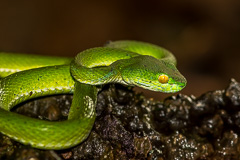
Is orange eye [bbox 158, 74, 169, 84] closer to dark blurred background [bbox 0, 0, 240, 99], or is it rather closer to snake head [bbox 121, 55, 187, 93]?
snake head [bbox 121, 55, 187, 93]

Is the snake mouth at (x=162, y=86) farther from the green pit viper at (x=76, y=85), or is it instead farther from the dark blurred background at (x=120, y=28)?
the dark blurred background at (x=120, y=28)

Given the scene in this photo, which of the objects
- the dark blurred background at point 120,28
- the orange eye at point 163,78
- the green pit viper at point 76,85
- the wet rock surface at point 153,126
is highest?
the orange eye at point 163,78

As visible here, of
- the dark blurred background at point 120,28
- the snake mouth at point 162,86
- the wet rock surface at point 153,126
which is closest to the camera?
the wet rock surface at point 153,126

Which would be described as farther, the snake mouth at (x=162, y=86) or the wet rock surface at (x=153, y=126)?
the snake mouth at (x=162, y=86)

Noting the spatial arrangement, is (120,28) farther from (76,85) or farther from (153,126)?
(153,126)

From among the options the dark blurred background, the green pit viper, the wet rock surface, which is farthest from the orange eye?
the dark blurred background

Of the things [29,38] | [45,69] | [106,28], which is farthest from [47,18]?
[45,69]

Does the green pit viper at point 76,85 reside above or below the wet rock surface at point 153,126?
above

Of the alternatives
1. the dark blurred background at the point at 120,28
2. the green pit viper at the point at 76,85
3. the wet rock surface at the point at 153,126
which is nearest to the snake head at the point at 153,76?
the green pit viper at the point at 76,85
